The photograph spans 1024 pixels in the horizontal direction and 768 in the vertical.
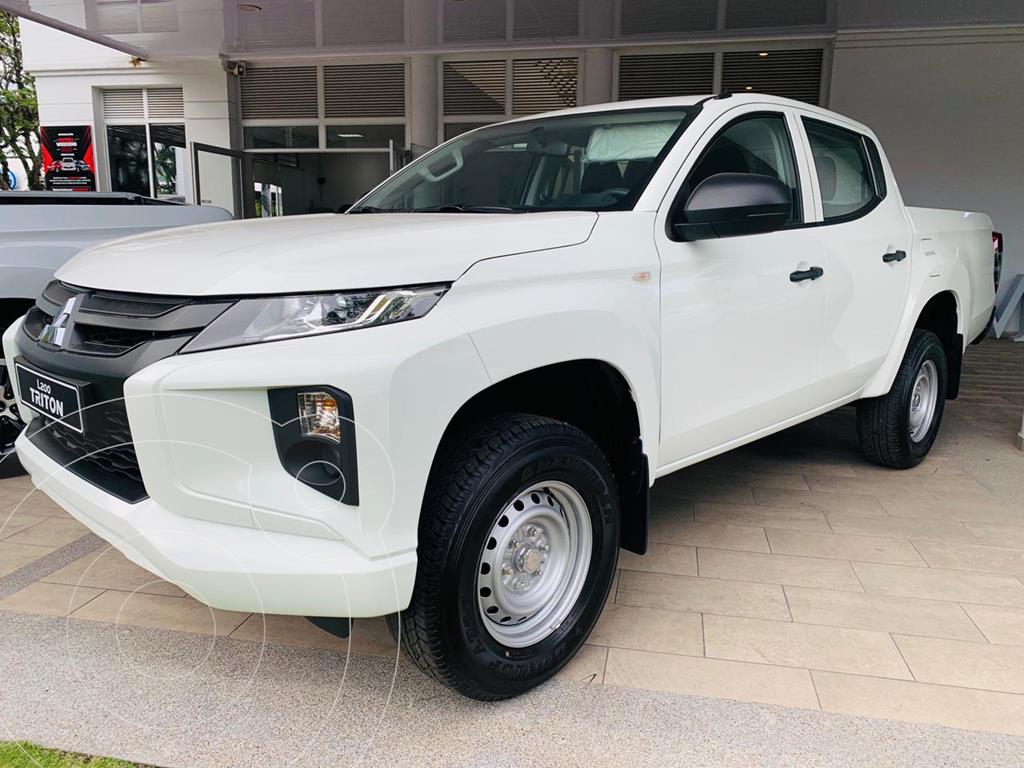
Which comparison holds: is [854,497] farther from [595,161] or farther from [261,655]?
[261,655]

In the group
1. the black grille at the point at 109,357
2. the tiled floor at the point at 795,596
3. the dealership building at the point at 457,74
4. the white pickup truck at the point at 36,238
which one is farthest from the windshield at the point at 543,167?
the dealership building at the point at 457,74

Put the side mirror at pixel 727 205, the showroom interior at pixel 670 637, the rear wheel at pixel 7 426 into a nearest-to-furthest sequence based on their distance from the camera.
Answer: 1. the showroom interior at pixel 670 637
2. the side mirror at pixel 727 205
3. the rear wheel at pixel 7 426

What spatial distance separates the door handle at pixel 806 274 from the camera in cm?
309

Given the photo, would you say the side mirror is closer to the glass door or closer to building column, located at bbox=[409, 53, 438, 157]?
building column, located at bbox=[409, 53, 438, 157]

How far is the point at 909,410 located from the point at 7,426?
4.85 metres

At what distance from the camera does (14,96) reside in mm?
14141

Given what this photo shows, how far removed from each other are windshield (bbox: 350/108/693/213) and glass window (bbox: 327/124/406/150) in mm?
9389

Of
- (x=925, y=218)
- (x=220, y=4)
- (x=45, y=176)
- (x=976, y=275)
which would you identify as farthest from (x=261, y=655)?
(x=45, y=176)

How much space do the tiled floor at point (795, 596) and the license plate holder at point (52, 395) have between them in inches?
35.6

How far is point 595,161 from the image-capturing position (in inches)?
116

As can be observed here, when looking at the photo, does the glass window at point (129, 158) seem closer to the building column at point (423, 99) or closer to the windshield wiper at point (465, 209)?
the building column at point (423, 99)

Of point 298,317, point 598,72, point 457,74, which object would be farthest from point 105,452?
point 457,74

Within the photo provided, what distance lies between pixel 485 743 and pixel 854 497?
2.75m

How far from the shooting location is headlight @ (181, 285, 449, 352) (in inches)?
70.7
